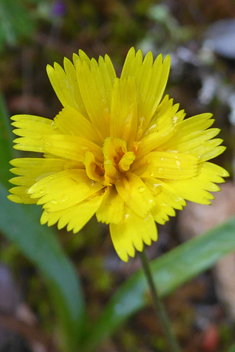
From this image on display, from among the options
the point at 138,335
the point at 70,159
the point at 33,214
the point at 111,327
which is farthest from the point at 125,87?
the point at 138,335

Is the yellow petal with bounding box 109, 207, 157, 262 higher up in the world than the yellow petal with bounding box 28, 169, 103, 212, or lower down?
lower down

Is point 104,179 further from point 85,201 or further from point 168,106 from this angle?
point 168,106

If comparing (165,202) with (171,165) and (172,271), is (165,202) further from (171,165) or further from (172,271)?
(172,271)

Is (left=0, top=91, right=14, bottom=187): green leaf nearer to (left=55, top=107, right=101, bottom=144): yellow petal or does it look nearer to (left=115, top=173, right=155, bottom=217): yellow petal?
(left=55, top=107, right=101, bottom=144): yellow petal

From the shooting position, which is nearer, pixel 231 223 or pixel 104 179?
pixel 104 179

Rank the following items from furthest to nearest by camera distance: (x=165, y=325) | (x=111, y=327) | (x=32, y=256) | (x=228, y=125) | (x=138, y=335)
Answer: (x=228, y=125), (x=138, y=335), (x=111, y=327), (x=32, y=256), (x=165, y=325)

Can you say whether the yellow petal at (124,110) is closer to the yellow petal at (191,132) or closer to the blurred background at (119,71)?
the yellow petal at (191,132)

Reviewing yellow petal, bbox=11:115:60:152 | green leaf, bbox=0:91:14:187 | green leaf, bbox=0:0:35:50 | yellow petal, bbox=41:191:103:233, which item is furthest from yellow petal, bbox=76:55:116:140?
green leaf, bbox=0:0:35:50
